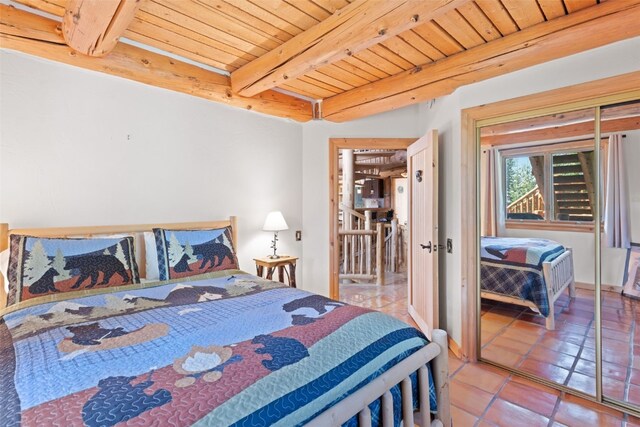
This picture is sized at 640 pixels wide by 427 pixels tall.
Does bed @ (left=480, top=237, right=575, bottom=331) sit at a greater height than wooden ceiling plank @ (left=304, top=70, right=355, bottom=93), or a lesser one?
lesser

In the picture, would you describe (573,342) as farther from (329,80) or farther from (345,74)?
(329,80)

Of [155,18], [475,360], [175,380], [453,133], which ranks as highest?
[155,18]

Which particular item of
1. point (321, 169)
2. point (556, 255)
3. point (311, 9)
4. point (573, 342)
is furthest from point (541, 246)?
point (311, 9)

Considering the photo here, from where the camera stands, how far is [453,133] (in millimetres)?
2729

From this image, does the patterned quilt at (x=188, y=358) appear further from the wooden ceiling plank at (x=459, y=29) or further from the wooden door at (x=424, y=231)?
the wooden ceiling plank at (x=459, y=29)

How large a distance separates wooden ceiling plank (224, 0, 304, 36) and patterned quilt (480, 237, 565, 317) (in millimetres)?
2125

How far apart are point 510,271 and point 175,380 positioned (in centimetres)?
263

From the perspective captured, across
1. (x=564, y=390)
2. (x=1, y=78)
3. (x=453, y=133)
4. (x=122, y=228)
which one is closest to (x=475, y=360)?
(x=564, y=390)

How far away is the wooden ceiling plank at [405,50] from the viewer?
2248 mm

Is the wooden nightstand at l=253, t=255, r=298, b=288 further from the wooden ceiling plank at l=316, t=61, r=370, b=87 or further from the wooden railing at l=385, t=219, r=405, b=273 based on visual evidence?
the wooden railing at l=385, t=219, r=405, b=273

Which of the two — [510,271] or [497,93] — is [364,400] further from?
[497,93]

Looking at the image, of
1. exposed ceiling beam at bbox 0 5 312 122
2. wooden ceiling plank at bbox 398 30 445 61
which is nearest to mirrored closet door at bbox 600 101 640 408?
wooden ceiling plank at bbox 398 30 445 61

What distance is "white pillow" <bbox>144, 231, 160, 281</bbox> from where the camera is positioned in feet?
7.57

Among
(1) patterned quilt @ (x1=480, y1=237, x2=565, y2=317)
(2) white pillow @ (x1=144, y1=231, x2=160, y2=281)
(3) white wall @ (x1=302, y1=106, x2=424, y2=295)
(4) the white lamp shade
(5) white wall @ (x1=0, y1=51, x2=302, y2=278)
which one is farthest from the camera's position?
(3) white wall @ (x1=302, y1=106, x2=424, y2=295)
